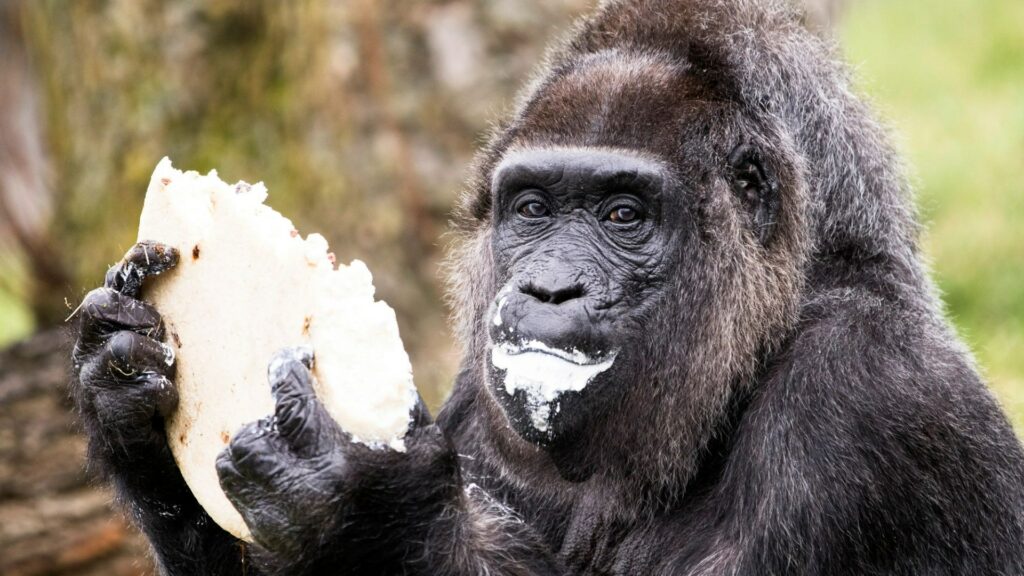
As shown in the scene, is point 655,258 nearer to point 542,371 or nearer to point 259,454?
point 542,371

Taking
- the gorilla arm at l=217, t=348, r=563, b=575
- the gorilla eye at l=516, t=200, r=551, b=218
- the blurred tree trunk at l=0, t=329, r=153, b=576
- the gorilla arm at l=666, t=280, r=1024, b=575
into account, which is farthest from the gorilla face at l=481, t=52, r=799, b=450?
the blurred tree trunk at l=0, t=329, r=153, b=576

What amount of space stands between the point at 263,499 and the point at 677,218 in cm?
200

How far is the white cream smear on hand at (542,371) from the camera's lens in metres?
5.14

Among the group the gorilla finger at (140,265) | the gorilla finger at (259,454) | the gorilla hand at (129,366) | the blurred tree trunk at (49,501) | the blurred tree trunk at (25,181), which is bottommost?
the gorilla finger at (259,454)

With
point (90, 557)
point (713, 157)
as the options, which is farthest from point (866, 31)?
point (713, 157)

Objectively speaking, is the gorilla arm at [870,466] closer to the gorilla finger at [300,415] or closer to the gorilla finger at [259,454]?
the gorilla finger at [300,415]

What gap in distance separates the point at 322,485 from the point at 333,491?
1.8 inches

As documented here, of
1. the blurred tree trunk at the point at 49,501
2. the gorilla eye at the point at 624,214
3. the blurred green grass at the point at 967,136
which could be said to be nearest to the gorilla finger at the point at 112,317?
the gorilla eye at the point at 624,214

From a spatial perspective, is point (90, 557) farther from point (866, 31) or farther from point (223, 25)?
point (866, 31)

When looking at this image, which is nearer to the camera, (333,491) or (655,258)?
(333,491)

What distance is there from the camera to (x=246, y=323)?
5.45 metres

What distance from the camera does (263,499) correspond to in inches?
195

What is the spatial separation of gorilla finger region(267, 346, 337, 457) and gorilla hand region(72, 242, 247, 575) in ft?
2.90

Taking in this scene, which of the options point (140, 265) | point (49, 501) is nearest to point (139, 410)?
point (140, 265)
